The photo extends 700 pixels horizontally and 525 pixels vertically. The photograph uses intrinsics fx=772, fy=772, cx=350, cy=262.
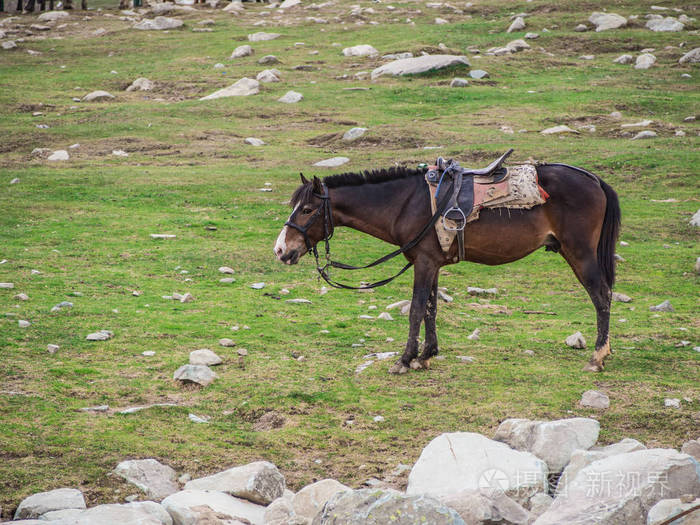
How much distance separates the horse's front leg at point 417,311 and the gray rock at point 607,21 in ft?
111

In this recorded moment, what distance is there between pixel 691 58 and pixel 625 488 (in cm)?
3144

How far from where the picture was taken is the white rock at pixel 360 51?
37250 mm

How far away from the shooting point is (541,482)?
616 centimetres

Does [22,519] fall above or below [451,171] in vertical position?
below

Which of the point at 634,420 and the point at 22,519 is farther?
the point at 634,420

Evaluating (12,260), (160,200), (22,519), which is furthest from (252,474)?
(160,200)

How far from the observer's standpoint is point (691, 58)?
106ft

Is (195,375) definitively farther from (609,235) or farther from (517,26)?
(517,26)

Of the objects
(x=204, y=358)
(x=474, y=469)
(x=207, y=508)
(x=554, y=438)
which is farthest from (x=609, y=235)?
(x=207, y=508)

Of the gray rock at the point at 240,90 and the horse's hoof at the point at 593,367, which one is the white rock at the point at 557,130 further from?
the horse's hoof at the point at 593,367

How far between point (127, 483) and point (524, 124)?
21581mm

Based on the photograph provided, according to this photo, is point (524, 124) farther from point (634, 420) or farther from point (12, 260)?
point (634, 420)

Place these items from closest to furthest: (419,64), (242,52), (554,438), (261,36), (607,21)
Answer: (554,438) → (419,64) → (242,52) → (607,21) → (261,36)

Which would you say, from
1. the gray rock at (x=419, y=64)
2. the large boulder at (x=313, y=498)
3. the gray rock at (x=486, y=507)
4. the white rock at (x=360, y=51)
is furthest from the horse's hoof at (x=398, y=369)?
the white rock at (x=360, y=51)
